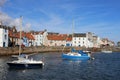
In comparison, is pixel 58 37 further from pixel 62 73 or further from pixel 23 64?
pixel 62 73

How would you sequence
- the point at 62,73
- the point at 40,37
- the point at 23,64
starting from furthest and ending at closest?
the point at 40,37
the point at 23,64
the point at 62,73

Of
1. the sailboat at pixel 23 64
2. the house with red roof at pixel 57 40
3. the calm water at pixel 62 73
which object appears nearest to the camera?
the calm water at pixel 62 73

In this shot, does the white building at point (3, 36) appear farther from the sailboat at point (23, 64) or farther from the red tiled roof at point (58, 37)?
the red tiled roof at point (58, 37)

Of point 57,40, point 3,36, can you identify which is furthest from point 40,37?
point 3,36

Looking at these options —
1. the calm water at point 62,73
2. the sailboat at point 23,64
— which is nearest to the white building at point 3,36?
the calm water at point 62,73

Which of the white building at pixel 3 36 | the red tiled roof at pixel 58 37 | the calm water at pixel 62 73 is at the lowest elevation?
the calm water at pixel 62 73

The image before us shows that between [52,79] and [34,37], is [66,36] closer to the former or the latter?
[34,37]

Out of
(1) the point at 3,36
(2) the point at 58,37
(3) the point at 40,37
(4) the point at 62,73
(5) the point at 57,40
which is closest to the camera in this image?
(4) the point at 62,73

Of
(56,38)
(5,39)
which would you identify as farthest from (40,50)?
(56,38)

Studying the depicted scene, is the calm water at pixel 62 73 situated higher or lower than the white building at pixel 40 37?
lower

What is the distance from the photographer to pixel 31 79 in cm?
3788

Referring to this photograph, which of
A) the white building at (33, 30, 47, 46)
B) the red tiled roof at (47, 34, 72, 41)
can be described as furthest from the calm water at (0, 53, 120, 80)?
the red tiled roof at (47, 34, 72, 41)

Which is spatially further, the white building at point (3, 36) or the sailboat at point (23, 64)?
the white building at point (3, 36)

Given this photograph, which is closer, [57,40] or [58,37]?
[57,40]
